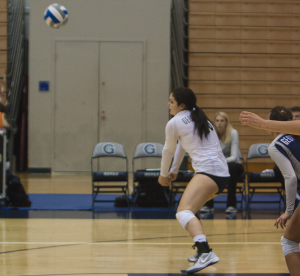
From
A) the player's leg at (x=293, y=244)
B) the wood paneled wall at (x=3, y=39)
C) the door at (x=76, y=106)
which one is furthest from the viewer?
the door at (x=76, y=106)

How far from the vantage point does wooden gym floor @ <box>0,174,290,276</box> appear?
336 centimetres

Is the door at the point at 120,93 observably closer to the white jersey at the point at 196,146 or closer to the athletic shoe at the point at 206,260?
the white jersey at the point at 196,146

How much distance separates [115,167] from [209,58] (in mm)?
3578

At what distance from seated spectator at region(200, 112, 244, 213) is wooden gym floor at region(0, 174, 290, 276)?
0.22 metres

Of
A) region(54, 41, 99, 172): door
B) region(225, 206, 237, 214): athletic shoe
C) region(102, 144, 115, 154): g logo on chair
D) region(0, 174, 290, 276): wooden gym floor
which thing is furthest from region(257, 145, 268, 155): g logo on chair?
region(54, 41, 99, 172): door

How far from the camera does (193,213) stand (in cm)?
312

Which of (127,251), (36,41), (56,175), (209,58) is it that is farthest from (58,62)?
(127,251)

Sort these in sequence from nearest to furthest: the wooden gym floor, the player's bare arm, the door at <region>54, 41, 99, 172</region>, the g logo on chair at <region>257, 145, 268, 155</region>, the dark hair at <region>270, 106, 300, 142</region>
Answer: the player's bare arm, the dark hair at <region>270, 106, 300, 142</region>, the wooden gym floor, the g logo on chair at <region>257, 145, 268, 155</region>, the door at <region>54, 41, 99, 172</region>

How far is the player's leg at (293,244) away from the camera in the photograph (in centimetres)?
233

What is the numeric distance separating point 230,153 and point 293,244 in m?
3.85

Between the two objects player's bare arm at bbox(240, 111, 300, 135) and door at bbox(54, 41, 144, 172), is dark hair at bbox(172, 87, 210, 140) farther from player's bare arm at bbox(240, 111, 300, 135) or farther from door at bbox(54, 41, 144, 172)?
door at bbox(54, 41, 144, 172)

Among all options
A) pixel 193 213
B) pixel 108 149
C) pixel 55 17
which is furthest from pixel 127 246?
pixel 55 17

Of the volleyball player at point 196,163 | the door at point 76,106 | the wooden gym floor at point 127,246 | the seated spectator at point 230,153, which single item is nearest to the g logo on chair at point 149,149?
the seated spectator at point 230,153

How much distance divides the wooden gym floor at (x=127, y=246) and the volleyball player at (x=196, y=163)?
1.46 ft
